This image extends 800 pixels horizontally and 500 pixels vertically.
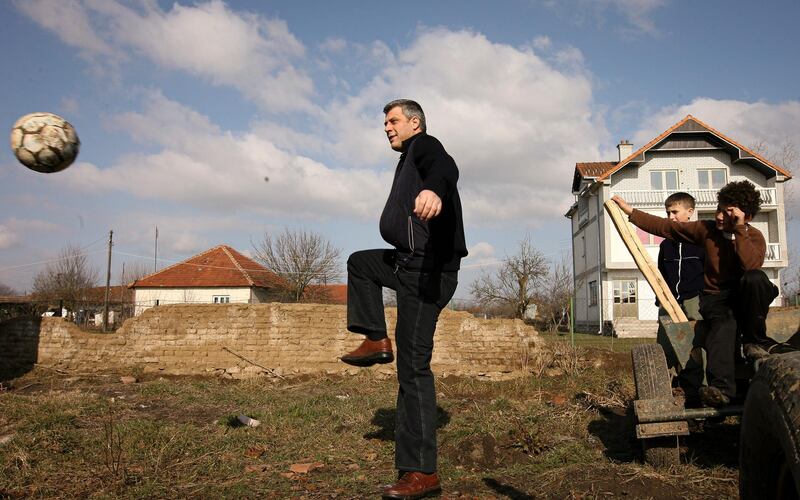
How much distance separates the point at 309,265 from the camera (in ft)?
124

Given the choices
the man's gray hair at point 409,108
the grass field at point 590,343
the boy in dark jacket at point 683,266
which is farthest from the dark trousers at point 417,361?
the grass field at point 590,343

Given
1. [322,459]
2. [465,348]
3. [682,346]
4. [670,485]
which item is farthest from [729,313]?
[465,348]

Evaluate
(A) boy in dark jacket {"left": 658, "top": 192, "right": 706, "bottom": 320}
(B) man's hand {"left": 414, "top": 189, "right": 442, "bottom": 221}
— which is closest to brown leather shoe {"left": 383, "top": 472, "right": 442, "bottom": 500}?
(B) man's hand {"left": 414, "top": 189, "right": 442, "bottom": 221}

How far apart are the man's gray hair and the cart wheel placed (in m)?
2.14

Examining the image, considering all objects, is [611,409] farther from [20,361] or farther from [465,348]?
[20,361]

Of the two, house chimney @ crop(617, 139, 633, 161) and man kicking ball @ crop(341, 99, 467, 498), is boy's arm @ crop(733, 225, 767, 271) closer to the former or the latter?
man kicking ball @ crop(341, 99, 467, 498)

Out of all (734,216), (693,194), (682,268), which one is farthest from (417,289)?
(693,194)

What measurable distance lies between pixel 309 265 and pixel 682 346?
34.9m

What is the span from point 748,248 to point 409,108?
2344 millimetres

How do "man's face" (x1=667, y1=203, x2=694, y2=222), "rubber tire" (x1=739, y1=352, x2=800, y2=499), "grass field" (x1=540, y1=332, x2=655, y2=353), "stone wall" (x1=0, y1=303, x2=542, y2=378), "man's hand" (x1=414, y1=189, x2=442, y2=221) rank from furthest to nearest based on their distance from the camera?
"grass field" (x1=540, y1=332, x2=655, y2=353) → "stone wall" (x1=0, y1=303, x2=542, y2=378) → "man's face" (x1=667, y1=203, x2=694, y2=222) → "man's hand" (x1=414, y1=189, x2=442, y2=221) → "rubber tire" (x1=739, y1=352, x2=800, y2=499)

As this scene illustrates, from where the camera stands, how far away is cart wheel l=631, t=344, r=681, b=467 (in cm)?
346

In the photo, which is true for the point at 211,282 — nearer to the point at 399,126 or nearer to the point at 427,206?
the point at 399,126

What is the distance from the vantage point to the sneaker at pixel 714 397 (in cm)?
328

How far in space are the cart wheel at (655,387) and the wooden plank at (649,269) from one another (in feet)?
1.57
